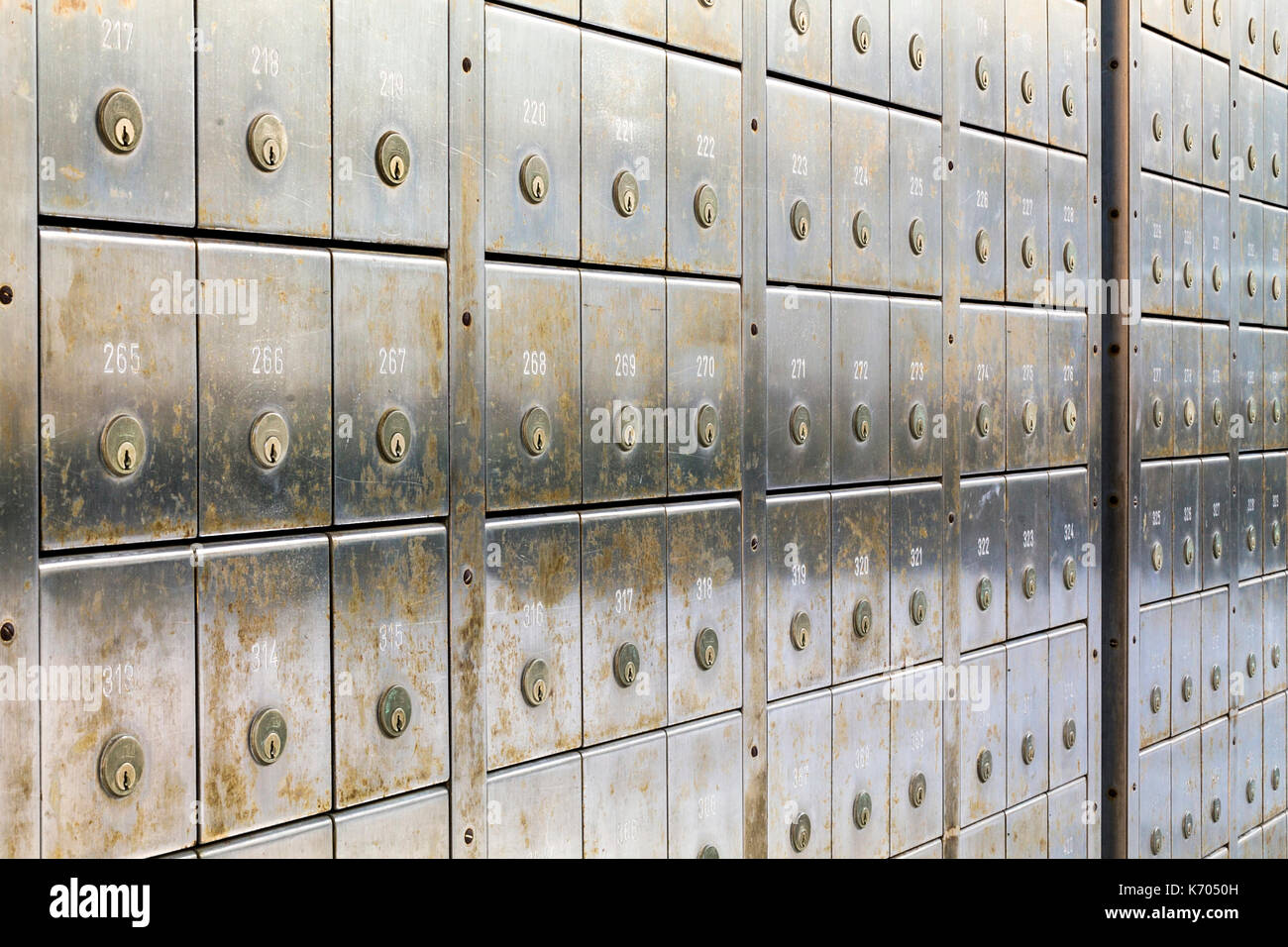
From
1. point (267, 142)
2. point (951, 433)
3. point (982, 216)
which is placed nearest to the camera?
point (267, 142)

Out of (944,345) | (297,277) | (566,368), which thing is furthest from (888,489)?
(297,277)

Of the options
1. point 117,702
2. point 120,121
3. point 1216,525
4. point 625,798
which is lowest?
point 625,798

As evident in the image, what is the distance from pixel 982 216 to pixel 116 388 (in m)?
2.90

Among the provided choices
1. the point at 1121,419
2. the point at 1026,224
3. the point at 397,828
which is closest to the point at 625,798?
the point at 397,828

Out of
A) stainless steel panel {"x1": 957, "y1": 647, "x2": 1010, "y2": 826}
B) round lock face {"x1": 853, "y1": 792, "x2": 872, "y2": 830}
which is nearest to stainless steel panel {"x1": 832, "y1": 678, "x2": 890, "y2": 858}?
round lock face {"x1": 853, "y1": 792, "x2": 872, "y2": 830}

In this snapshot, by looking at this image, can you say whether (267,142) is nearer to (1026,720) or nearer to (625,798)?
(625,798)

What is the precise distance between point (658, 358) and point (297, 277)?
39.2 inches

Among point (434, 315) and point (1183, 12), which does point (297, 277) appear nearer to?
point (434, 315)

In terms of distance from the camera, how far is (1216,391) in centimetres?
552

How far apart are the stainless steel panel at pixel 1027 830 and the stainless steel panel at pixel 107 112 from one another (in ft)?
10.9

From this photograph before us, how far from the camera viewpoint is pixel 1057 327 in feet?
15.2

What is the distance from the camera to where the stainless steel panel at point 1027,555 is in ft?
14.4

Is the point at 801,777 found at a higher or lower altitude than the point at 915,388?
lower

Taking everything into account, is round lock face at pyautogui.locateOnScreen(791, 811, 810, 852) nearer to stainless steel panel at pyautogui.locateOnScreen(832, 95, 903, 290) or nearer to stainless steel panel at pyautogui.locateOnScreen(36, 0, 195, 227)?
stainless steel panel at pyautogui.locateOnScreen(832, 95, 903, 290)
